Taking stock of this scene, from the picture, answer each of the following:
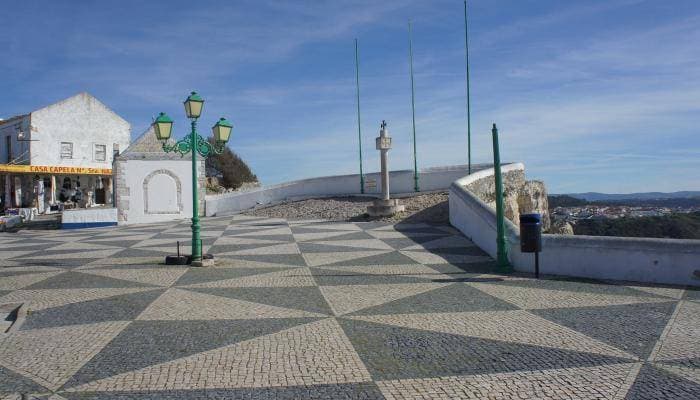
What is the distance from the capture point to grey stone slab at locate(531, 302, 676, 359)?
4.57m

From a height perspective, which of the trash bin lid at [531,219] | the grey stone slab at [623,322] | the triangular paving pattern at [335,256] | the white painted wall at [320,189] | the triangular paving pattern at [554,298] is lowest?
the grey stone slab at [623,322]

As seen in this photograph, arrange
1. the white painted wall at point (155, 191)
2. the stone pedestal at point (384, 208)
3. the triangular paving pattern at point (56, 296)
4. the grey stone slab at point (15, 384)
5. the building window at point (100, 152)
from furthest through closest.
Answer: the building window at point (100, 152)
the white painted wall at point (155, 191)
the stone pedestal at point (384, 208)
the triangular paving pattern at point (56, 296)
the grey stone slab at point (15, 384)

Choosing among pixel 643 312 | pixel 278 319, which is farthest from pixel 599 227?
pixel 278 319

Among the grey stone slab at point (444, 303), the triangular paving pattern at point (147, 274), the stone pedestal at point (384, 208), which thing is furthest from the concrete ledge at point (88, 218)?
the grey stone slab at point (444, 303)

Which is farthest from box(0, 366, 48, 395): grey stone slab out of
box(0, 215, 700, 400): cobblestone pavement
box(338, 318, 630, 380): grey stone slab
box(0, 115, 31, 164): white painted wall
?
box(0, 115, 31, 164): white painted wall

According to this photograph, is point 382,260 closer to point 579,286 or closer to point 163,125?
point 579,286

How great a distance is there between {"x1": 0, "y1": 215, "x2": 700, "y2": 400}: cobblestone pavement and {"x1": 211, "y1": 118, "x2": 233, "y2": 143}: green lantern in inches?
107

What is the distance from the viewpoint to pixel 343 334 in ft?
16.2

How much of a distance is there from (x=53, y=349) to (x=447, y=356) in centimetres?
358

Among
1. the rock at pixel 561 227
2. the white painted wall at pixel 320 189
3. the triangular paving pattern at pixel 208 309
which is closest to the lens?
the triangular paving pattern at pixel 208 309

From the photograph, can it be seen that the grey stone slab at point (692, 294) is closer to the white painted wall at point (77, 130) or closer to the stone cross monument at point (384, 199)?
the stone cross monument at point (384, 199)

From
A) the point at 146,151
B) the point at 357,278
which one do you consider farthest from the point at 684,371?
the point at 146,151

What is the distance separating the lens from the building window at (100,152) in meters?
33.7

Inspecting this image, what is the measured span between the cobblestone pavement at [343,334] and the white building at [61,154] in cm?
2461
